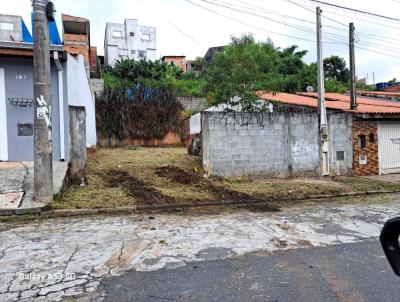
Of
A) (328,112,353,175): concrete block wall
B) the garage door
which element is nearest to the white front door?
(328,112,353,175): concrete block wall

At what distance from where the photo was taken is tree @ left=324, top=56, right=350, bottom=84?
37656 millimetres

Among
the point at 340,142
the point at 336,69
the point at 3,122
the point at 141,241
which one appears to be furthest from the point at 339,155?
the point at 336,69

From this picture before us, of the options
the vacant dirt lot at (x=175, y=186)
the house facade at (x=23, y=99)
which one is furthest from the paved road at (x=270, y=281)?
the house facade at (x=23, y=99)

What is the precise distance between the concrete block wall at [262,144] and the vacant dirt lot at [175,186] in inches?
17.7

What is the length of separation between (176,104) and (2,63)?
1350 centimetres

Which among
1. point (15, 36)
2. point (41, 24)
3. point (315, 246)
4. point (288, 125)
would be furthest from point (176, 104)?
point (315, 246)

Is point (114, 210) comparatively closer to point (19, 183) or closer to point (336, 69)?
point (19, 183)

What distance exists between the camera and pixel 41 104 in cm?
733

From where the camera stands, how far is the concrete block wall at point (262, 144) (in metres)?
11.0

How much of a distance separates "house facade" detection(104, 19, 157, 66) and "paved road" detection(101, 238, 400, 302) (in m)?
53.6

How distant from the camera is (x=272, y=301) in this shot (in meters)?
3.18

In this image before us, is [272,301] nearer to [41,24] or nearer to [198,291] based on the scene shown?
[198,291]

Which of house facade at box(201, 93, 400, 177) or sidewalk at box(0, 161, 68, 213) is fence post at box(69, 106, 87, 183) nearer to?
sidewalk at box(0, 161, 68, 213)

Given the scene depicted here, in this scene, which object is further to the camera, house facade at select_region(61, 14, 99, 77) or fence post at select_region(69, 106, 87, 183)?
house facade at select_region(61, 14, 99, 77)
